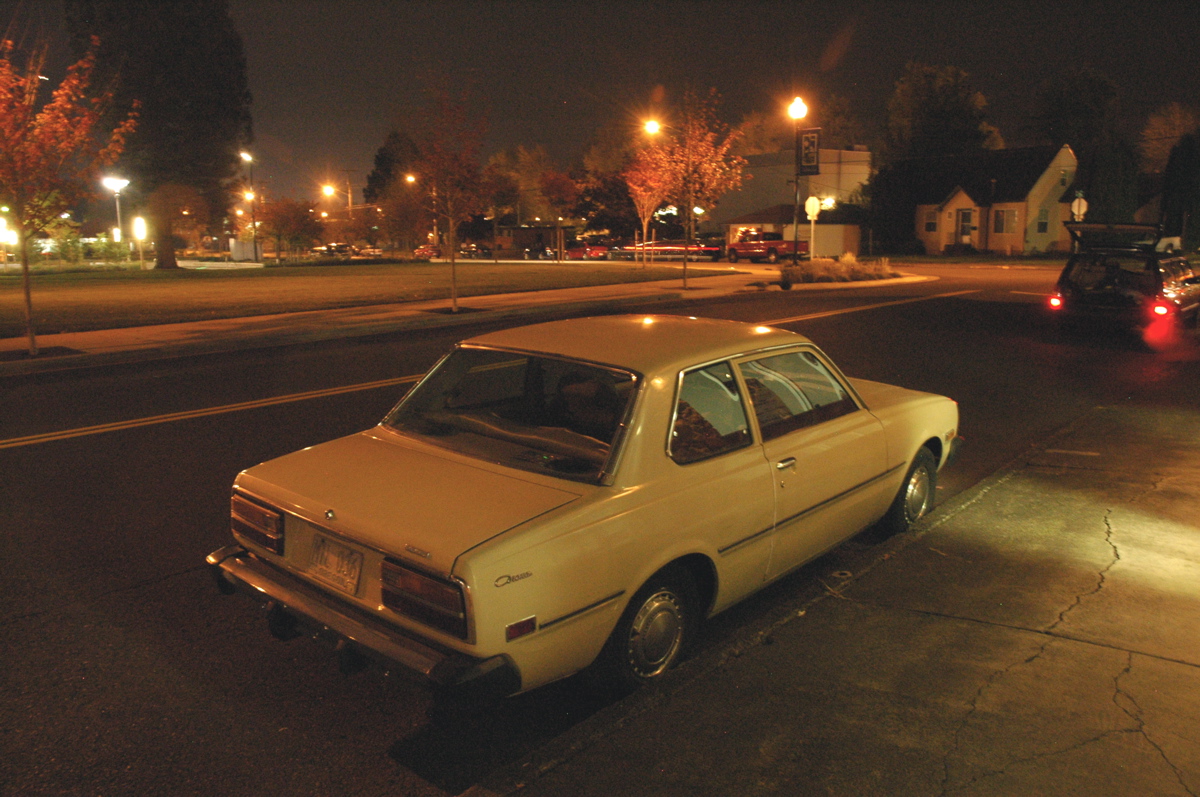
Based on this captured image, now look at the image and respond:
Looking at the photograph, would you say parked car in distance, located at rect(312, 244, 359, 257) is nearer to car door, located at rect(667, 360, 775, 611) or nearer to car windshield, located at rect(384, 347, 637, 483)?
car windshield, located at rect(384, 347, 637, 483)

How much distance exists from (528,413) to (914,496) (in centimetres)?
276

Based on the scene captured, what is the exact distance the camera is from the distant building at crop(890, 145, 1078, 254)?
5628 centimetres

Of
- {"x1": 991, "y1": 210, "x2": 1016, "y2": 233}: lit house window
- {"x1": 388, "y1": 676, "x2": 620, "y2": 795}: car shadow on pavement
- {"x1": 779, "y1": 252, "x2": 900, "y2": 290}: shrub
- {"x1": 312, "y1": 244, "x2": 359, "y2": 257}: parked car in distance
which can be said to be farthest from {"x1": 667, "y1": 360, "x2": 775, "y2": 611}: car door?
{"x1": 312, "y1": 244, "x2": 359, "y2": 257}: parked car in distance

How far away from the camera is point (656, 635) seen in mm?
3799

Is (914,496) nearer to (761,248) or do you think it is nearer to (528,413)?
(528,413)

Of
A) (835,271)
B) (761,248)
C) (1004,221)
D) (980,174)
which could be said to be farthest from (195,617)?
(980,174)

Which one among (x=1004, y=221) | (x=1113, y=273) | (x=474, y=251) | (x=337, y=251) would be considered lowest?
(x=1113, y=273)

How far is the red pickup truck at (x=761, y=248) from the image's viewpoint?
47906mm

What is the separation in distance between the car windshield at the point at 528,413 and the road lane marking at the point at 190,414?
18.4ft

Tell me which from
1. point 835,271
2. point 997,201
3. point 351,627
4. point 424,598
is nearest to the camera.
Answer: point 424,598

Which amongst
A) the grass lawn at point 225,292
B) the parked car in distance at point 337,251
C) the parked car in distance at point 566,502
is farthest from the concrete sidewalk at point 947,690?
the parked car in distance at point 337,251

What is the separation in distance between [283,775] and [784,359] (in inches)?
119

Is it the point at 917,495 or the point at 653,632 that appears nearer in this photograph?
the point at 653,632

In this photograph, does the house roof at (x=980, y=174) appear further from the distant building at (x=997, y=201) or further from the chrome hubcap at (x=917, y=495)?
the chrome hubcap at (x=917, y=495)
